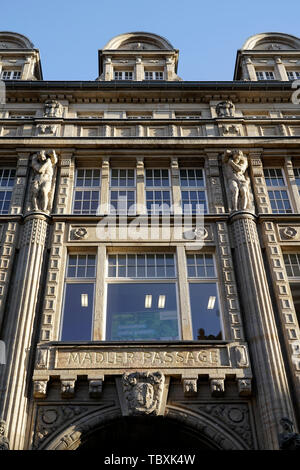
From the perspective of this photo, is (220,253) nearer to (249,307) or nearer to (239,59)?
(249,307)

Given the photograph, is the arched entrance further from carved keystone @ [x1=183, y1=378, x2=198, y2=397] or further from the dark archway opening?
carved keystone @ [x1=183, y1=378, x2=198, y2=397]

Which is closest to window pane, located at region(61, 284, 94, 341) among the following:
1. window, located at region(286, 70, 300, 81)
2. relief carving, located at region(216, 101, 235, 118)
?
relief carving, located at region(216, 101, 235, 118)

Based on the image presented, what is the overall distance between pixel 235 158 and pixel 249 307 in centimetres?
634

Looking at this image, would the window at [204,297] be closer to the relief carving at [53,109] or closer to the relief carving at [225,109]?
the relief carving at [225,109]

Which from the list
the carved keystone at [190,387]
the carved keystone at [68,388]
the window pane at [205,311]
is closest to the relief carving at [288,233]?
the window pane at [205,311]

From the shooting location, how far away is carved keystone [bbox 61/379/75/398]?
479 inches

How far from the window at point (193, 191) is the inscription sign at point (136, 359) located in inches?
220

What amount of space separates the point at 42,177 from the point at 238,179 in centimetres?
674

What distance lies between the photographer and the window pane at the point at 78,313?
1361 cm

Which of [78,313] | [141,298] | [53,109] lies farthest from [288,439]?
[53,109]

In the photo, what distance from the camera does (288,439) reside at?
10406 mm

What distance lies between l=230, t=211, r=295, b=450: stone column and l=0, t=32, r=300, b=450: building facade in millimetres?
38

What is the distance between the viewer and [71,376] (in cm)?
1235

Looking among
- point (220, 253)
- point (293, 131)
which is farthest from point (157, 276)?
point (293, 131)
